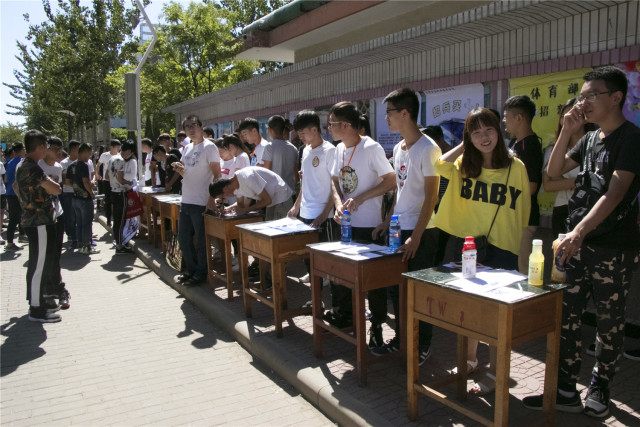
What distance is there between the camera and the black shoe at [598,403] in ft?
10.1

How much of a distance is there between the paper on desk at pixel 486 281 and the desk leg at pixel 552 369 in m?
0.28

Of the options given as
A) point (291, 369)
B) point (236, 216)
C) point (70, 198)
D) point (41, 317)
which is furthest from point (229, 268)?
point (70, 198)

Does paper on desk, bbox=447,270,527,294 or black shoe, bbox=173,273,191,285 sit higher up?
paper on desk, bbox=447,270,527,294

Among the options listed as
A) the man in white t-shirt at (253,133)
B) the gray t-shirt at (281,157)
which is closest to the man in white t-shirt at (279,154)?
the gray t-shirt at (281,157)

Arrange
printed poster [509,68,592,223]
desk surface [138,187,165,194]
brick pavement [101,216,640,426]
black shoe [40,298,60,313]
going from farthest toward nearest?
1. desk surface [138,187,165,194]
2. black shoe [40,298,60,313]
3. printed poster [509,68,592,223]
4. brick pavement [101,216,640,426]

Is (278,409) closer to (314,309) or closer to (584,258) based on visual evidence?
(314,309)

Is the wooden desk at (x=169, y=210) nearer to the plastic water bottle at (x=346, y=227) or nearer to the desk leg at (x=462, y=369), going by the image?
the plastic water bottle at (x=346, y=227)

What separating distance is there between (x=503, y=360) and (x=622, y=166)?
1295 mm

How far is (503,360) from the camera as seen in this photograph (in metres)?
2.55

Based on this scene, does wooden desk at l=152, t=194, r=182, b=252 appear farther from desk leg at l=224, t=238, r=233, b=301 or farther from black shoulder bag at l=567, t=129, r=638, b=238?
black shoulder bag at l=567, t=129, r=638, b=238

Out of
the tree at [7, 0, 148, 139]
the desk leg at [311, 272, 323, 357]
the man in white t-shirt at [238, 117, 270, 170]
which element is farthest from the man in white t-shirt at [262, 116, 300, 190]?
the tree at [7, 0, 148, 139]

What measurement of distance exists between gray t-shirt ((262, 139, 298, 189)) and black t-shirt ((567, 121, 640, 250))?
13.5 feet

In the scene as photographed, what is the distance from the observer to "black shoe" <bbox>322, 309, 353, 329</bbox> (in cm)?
457

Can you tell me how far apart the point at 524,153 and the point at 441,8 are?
19.7 ft
